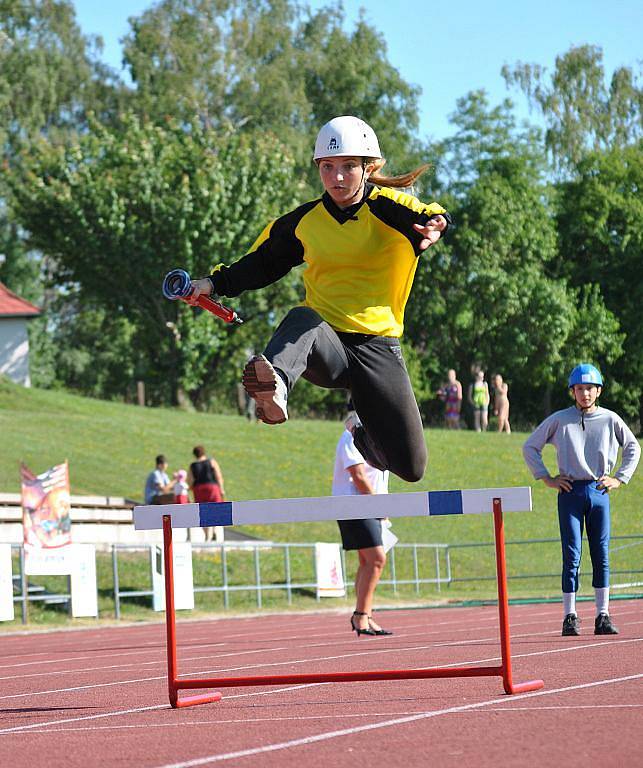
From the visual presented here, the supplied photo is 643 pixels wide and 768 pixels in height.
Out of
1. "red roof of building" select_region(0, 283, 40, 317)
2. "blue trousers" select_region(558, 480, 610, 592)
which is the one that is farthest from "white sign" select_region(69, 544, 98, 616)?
"red roof of building" select_region(0, 283, 40, 317)

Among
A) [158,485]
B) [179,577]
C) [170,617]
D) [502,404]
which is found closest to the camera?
[170,617]

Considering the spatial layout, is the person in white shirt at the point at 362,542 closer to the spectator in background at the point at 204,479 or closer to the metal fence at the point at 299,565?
the metal fence at the point at 299,565

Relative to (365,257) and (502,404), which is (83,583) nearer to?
(365,257)

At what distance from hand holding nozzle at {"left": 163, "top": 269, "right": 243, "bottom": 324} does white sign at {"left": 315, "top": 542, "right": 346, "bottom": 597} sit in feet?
51.4

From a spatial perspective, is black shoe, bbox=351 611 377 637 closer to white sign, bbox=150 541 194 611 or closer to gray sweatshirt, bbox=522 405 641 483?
gray sweatshirt, bbox=522 405 641 483

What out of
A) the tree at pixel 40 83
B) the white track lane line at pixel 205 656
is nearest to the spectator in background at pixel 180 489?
the white track lane line at pixel 205 656

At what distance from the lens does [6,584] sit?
1758 centimetres

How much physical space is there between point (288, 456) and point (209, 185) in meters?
18.7

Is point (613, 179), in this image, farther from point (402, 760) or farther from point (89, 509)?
point (402, 760)

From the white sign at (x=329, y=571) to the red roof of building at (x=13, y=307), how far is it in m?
33.4

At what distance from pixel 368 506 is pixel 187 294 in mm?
1790

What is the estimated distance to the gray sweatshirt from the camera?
472 inches

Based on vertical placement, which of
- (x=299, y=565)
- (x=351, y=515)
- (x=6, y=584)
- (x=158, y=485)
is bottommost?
(x=299, y=565)

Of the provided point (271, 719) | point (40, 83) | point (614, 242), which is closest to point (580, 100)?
point (614, 242)
